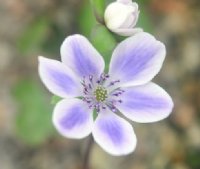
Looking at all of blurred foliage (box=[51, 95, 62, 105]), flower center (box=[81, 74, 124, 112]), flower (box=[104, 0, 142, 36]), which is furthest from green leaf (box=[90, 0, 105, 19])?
blurred foliage (box=[51, 95, 62, 105])

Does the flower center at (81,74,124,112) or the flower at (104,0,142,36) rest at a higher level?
the flower at (104,0,142,36)

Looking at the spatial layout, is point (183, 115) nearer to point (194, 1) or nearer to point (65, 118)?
point (194, 1)

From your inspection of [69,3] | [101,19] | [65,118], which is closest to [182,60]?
[69,3]

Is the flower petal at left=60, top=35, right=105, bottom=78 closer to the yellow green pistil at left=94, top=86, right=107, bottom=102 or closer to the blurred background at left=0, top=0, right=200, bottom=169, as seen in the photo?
the yellow green pistil at left=94, top=86, right=107, bottom=102

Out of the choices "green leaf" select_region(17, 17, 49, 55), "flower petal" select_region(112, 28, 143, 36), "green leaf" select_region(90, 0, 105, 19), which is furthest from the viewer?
"green leaf" select_region(17, 17, 49, 55)

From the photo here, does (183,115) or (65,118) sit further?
(183,115)

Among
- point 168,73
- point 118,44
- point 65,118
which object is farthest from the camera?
point 168,73
